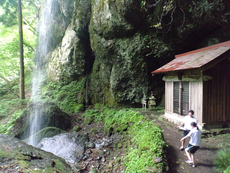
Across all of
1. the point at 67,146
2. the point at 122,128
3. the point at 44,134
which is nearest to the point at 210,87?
the point at 122,128

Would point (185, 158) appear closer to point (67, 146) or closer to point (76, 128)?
point (67, 146)

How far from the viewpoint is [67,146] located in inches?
304

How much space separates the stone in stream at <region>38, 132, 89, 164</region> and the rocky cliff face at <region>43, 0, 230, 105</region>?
213 inches

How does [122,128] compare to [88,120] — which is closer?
[122,128]

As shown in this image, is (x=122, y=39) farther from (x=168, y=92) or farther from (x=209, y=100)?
(x=209, y=100)

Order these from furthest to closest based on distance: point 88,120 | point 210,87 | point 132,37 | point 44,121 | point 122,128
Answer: point 88,120 → point 132,37 → point 44,121 → point 122,128 → point 210,87

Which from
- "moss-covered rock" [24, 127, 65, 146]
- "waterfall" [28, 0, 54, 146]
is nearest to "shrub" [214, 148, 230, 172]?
"moss-covered rock" [24, 127, 65, 146]

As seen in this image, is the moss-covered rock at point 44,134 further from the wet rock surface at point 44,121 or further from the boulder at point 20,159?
the boulder at point 20,159

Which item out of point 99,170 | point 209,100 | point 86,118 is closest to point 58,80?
point 86,118

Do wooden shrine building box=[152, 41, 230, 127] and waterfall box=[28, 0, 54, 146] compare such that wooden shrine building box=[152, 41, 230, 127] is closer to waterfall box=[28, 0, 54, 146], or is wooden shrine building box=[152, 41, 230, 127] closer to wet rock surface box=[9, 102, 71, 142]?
wet rock surface box=[9, 102, 71, 142]

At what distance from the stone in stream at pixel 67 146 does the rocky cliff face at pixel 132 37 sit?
17.7 feet

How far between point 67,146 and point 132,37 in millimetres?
9840

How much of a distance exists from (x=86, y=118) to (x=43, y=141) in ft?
12.8

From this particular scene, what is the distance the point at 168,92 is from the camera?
8.49 metres
